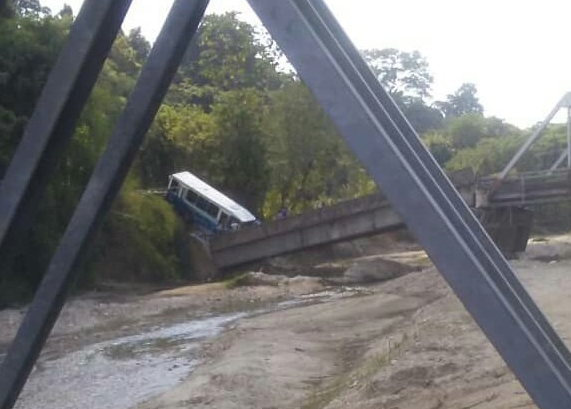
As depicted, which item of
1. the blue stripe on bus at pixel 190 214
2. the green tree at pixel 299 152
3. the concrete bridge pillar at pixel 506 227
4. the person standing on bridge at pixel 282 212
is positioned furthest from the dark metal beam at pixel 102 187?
the green tree at pixel 299 152

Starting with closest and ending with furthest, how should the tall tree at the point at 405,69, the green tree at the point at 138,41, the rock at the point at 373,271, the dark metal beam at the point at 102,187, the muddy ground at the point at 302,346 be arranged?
the dark metal beam at the point at 102,187
the muddy ground at the point at 302,346
the rock at the point at 373,271
the green tree at the point at 138,41
the tall tree at the point at 405,69

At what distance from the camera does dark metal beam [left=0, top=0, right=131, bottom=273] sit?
416cm

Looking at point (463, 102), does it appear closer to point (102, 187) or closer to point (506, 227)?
point (506, 227)

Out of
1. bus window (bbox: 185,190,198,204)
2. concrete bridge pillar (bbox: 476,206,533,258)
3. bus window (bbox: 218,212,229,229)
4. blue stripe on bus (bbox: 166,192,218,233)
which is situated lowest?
blue stripe on bus (bbox: 166,192,218,233)

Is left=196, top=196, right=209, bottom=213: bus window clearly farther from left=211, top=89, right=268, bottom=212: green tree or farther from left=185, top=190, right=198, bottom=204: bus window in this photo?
left=211, top=89, right=268, bottom=212: green tree

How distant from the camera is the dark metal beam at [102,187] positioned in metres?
4.09

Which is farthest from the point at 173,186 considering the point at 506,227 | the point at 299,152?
the point at 506,227

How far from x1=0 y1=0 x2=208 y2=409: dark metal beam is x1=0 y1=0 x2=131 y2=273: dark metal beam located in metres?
0.20

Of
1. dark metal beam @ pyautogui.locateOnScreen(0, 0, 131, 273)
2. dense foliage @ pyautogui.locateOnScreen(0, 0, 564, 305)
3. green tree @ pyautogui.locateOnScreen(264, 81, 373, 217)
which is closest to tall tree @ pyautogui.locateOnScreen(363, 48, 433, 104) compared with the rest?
dense foliage @ pyautogui.locateOnScreen(0, 0, 564, 305)

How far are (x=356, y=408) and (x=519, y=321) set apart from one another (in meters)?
9.80

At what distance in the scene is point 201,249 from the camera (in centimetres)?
4494

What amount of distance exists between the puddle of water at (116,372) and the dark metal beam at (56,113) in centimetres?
1318

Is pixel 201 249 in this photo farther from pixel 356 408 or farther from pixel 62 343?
pixel 356 408

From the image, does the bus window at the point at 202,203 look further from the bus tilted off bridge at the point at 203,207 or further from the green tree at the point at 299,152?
the green tree at the point at 299,152
